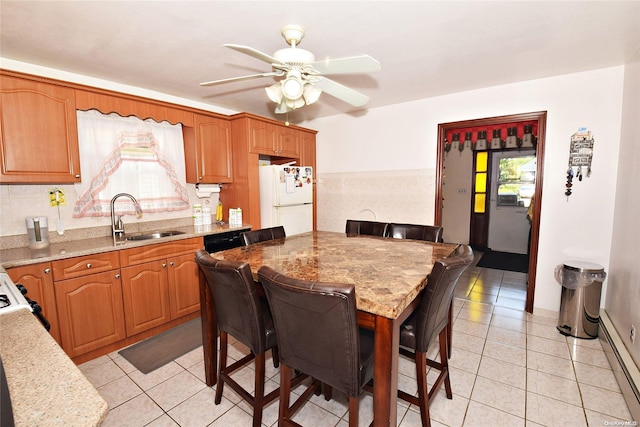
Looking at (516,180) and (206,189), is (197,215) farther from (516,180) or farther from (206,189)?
(516,180)

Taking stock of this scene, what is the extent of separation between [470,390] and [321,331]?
55.6 inches

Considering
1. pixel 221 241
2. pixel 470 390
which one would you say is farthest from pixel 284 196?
pixel 470 390

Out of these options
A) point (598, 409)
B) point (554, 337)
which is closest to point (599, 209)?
point (554, 337)

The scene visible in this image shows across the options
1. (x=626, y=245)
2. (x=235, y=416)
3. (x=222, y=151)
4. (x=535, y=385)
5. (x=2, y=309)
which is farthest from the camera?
(x=222, y=151)

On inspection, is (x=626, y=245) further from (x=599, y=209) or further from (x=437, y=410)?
(x=437, y=410)

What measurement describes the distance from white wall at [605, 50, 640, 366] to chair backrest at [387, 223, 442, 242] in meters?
1.29

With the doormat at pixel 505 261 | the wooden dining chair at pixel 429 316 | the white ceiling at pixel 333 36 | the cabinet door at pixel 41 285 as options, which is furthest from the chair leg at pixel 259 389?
the doormat at pixel 505 261

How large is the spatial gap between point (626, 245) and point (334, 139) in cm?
322

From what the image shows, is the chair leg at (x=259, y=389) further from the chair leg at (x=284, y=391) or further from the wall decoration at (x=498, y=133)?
the wall decoration at (x=498, y=133)

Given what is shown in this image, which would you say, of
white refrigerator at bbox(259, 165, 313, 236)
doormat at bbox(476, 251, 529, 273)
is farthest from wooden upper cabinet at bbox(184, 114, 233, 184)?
doormat at bbox(476, 251, 529, 273)

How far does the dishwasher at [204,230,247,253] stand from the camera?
9.88 ft

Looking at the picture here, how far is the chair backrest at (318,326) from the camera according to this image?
108cm

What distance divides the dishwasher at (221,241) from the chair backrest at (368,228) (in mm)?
Result: 1131

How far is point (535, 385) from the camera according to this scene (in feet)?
6.39
